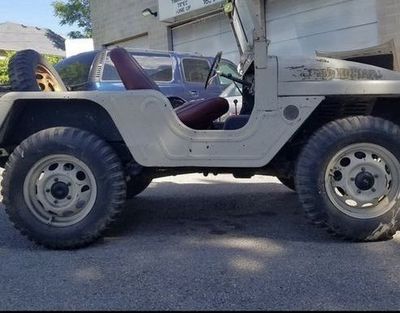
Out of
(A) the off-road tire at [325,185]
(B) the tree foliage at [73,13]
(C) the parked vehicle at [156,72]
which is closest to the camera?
(A) the off-road tire at [325,185]

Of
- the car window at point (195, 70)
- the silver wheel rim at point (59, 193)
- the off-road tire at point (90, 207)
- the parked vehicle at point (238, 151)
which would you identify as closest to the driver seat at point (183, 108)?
the parked vehicle at point (238, 151)

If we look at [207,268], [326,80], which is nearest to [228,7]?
[326,80]

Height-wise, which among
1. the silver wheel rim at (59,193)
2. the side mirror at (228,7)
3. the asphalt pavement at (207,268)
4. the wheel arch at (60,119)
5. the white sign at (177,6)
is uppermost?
the white sign at (177,6)

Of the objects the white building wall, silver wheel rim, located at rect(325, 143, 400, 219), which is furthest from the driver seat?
the white building wall

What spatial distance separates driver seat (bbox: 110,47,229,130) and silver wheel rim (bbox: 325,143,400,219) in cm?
112

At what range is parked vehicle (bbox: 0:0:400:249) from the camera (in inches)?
159

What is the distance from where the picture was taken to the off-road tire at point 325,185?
400 centimetres

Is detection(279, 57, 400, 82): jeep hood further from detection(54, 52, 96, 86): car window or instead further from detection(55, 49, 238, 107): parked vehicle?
detection(54, 52, 96, 86): car window

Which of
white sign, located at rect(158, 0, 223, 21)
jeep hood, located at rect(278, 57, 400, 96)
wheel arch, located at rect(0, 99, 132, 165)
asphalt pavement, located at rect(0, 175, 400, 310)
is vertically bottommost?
asphalt pavement, located at rect(0, 175, 400, 310)

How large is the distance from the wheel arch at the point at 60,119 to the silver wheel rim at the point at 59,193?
36cm

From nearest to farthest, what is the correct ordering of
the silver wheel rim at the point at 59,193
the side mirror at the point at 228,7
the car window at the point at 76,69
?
the silver wheel rim at the point at 59,193
the side mirror at the point at 228,7
the car window at the point at 76,69

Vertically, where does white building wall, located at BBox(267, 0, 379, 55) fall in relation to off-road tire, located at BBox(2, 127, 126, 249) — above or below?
above

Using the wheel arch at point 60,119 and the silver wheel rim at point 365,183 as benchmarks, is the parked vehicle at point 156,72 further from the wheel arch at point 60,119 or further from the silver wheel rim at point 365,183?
the silver wheel rim at point 365,183

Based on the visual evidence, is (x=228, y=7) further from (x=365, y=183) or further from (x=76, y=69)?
(x=76, y=69)
